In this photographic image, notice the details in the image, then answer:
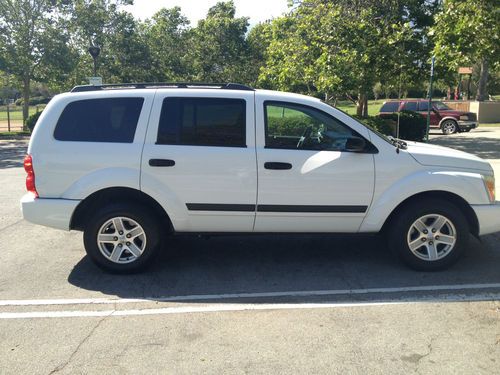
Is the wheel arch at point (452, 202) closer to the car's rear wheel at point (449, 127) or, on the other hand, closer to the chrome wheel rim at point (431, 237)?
the chrome wheel rim at point (431, 237)

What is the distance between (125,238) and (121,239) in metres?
0.04

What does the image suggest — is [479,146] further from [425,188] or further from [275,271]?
[275,271]

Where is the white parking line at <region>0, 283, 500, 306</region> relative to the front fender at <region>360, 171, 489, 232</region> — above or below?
below

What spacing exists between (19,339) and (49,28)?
867 inches

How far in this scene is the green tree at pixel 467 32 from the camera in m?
10.4

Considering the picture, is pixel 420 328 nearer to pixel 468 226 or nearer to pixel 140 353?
pixel 468 226

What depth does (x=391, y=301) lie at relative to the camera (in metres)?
4.33

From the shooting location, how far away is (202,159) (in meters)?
4.80

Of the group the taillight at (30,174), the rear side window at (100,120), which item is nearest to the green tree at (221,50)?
the rear side window at (100,120)

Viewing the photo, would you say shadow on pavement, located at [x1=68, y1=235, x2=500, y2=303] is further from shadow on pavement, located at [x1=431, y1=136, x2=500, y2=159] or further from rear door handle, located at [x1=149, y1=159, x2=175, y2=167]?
shadow on pavement, located at [x1=431, y1=136, x2=500, y2=159]

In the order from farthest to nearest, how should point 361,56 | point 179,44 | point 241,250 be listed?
point 179,44 → point 361,56 → point 241,250

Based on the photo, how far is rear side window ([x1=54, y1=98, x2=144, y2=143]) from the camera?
4887 mm

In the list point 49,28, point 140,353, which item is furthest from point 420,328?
point 49,28

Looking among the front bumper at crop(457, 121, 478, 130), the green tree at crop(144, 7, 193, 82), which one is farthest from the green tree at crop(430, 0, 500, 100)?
the green tree at crop(144, 7, 193, 82)
